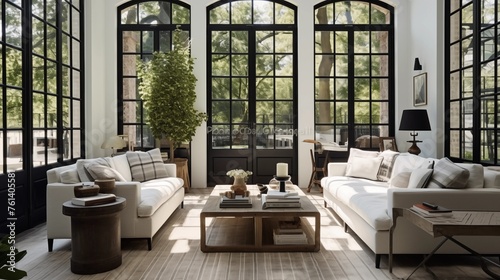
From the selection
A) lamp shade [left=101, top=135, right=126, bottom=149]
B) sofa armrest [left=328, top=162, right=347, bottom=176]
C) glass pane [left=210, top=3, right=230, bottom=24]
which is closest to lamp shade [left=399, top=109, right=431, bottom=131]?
sofa armrest [left=328, top=162, right=347, bottom=176]

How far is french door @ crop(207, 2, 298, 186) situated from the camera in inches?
299

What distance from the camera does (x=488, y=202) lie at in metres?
3.30

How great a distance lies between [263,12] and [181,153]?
3054 millimetres

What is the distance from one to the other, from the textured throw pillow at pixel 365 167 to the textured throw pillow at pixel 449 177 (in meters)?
1.70

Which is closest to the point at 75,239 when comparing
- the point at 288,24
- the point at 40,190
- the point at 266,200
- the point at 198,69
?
the point at 266,200

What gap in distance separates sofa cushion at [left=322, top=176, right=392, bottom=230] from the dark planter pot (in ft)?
9.74

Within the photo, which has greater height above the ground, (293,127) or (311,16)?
(311,16)

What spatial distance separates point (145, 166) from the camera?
17.6 ft

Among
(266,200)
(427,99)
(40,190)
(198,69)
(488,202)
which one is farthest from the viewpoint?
(198,69)

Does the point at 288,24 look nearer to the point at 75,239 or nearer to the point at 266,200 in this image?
the point at 266,200

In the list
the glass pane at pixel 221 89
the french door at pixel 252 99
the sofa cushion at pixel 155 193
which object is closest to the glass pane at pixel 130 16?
the french door at pixel 252 99

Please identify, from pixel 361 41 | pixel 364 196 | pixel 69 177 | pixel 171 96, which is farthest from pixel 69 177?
pixel 361 41

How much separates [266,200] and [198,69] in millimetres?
4192

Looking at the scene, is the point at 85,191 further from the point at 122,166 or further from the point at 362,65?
the point at 362,65
